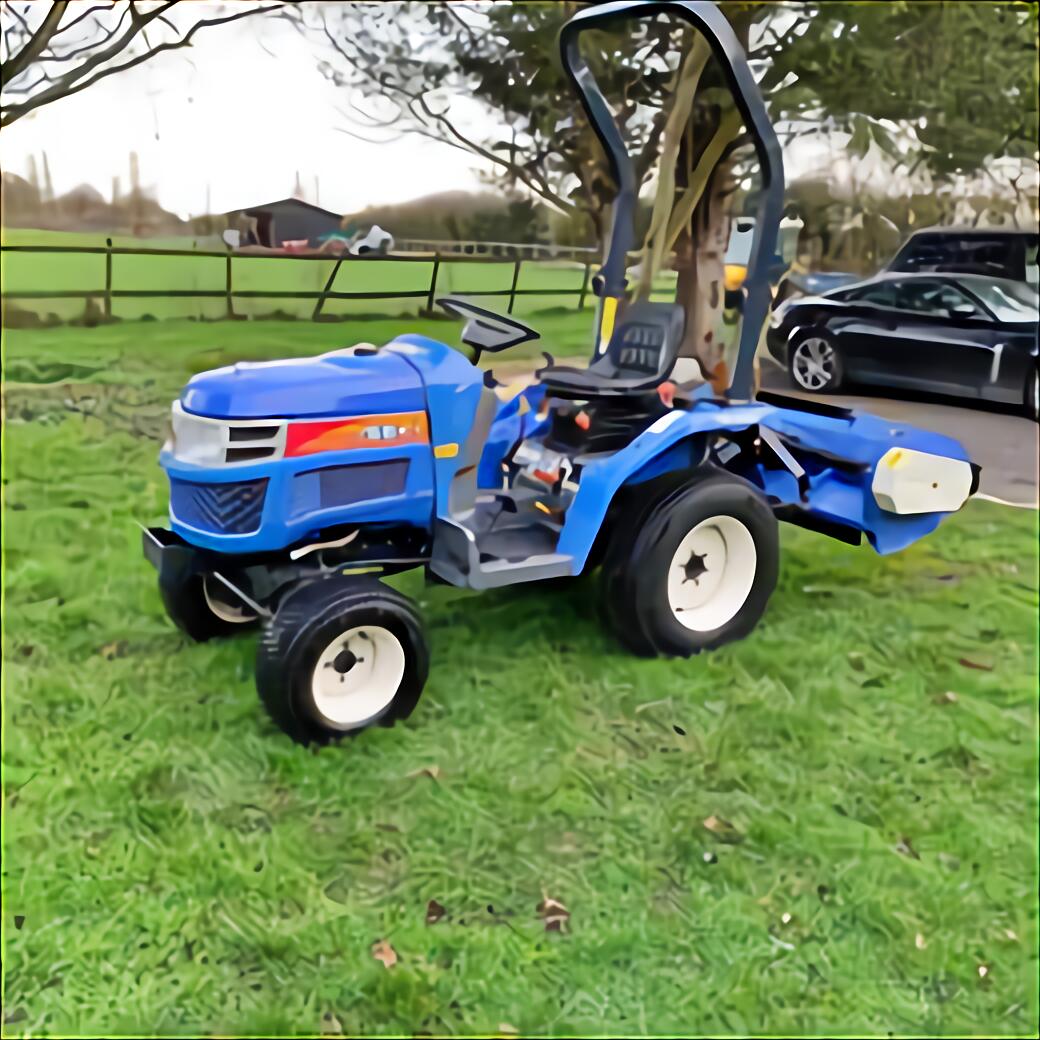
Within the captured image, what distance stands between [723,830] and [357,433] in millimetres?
689

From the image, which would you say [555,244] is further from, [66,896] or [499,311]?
[66,896]

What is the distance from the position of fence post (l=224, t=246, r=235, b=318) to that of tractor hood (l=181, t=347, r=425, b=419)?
0.20ft

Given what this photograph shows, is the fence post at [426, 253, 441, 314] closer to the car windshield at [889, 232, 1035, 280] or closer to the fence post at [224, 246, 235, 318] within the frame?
the fence post at [224, 246, 235, 318]

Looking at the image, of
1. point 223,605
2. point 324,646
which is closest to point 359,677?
point 324,646

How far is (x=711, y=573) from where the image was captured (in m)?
1.29

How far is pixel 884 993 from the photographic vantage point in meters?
1.00

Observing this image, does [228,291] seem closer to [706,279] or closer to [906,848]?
[706,279]

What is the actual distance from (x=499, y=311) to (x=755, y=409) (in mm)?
407

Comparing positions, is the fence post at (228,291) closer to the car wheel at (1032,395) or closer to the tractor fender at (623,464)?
the tractor fender at (623,464)

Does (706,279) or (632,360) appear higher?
(706,279)

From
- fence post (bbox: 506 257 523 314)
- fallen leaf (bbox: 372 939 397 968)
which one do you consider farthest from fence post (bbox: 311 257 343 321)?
fallen leaf (bbox: 372 939 397 968)

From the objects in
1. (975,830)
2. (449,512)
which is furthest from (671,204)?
(975,830)

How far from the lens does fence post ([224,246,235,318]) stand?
0.98 meters

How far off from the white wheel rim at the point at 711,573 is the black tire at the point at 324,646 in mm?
393
